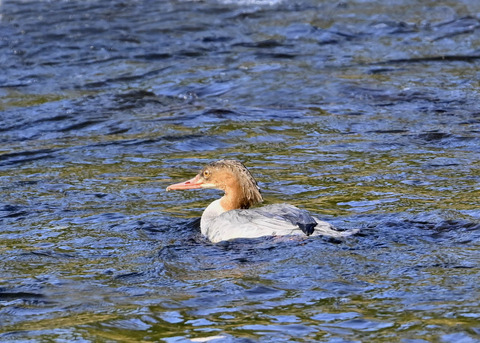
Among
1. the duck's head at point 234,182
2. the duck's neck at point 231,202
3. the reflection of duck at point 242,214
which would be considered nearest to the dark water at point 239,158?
the reflection of duck at point 242,214

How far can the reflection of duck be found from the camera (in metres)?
7.50

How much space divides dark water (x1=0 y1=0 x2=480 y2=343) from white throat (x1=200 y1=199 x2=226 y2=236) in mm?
117

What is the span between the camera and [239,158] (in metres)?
10.5

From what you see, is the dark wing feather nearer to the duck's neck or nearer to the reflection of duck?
the reflection of duck

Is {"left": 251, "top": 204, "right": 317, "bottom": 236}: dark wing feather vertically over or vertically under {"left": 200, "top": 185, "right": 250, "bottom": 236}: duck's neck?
over

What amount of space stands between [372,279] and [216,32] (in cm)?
1073

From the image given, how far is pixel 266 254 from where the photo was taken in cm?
738

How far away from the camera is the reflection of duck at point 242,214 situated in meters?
7.50

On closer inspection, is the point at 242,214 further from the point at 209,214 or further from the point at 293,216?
the point at 293,216

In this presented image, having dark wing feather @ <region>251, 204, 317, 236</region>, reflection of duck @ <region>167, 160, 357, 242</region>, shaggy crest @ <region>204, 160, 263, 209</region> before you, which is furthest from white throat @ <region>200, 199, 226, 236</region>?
dark wing feather @ <region>251, 204, 317, 236</region>

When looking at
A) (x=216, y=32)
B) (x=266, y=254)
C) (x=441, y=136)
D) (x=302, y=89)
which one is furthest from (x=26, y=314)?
(x=216, y=32)

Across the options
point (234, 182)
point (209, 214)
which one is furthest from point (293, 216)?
point (234, 182)

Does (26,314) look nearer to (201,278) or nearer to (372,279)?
(201,278)

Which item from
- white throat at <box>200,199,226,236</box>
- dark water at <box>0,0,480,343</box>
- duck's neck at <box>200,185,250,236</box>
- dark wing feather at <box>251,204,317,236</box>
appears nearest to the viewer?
dark water at <box>0,0,480,343</box>
